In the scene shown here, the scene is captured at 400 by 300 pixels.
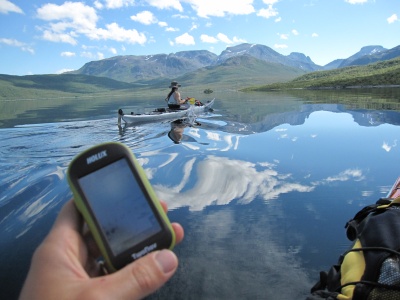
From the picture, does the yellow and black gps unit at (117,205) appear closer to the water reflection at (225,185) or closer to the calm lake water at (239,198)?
the calm lake water at (239,198)

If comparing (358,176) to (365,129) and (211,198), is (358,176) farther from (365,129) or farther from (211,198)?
(365,129)

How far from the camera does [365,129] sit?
1653 cm

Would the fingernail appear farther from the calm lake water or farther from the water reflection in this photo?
→ the water reflection

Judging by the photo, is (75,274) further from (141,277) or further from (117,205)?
(117,205)

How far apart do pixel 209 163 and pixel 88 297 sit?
340 inches

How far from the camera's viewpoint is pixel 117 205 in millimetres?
2635

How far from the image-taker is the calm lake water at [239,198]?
4727mm

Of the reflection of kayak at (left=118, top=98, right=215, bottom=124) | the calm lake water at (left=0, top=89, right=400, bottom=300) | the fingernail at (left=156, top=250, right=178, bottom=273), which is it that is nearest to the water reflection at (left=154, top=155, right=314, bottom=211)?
the calm lake water at (left=0, top=89, right=400, bottom=300)

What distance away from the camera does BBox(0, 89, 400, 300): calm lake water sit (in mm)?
4727

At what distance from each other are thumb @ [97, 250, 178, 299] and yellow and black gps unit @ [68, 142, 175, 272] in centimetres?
32

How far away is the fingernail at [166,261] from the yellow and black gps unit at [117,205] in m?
0.31

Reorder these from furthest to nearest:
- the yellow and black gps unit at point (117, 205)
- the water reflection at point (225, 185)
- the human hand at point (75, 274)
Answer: the water reflection at point (225, 185) → the yellow and black gps unit at point (117, 205) → the human hand at point (75, 274)

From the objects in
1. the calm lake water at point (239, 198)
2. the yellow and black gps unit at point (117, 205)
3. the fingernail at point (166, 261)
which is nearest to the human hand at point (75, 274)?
the fingernail at point (166, 261)

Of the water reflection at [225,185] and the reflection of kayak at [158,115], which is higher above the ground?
the reflection of kayak at [158,115]
